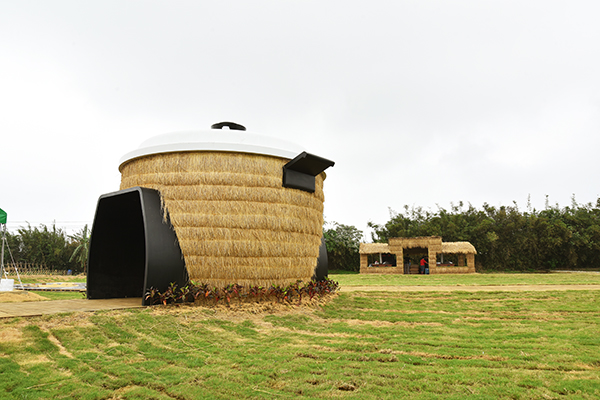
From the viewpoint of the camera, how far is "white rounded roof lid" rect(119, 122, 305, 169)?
611 cm

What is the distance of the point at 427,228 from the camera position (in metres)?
27.0

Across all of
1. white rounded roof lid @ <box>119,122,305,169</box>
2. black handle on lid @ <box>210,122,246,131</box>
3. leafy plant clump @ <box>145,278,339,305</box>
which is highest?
black handle on lid @ <box>210,122,246,131</box>

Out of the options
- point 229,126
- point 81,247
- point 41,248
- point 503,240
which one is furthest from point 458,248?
point 41,248

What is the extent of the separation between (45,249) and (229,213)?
25271 mm

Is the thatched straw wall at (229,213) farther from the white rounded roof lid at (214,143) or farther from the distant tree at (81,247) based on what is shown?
the distant tree at (81,247)

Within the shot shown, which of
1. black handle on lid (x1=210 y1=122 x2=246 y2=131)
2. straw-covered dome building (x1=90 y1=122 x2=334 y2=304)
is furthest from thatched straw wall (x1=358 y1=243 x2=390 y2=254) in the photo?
black handle on lid (x1=210 y1=122 x2=246 y2=131)

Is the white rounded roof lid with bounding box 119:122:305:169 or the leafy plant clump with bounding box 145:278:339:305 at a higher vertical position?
the white rounded roof lid with bounding box 119:122:305:169

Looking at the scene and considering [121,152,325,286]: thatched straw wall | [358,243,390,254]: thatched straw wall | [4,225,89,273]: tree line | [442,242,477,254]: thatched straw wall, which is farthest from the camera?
[4,225,89,273]: tree line

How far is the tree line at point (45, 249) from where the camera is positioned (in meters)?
24.7

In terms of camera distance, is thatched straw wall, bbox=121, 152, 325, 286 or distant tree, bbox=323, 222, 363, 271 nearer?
thatched straw wall, bbox=121, 152, 325, 286

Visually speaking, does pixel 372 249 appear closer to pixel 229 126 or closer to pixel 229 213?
pixel 229 126

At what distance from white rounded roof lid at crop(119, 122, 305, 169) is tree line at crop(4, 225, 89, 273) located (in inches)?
846

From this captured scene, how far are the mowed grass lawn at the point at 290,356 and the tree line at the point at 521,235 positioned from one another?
21.7 m

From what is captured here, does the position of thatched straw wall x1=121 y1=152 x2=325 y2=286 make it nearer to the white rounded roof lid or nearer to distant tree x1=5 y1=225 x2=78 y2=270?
the white rounded roof lid
